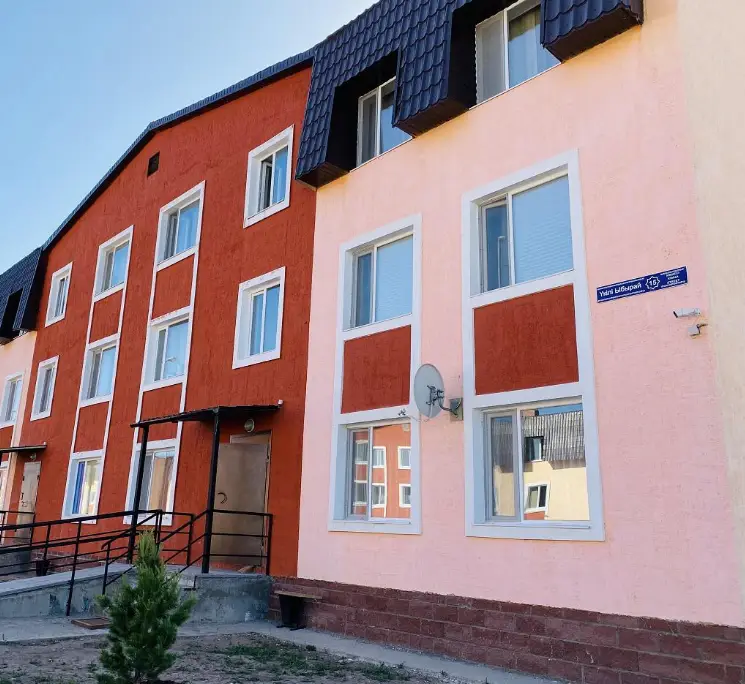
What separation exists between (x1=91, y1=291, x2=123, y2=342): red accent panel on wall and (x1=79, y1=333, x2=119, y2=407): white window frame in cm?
17

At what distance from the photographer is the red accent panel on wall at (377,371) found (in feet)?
33.7

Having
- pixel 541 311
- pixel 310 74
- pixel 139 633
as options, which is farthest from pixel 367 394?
pixel 310 74

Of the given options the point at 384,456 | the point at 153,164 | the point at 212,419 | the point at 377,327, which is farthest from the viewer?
the point at 153,164

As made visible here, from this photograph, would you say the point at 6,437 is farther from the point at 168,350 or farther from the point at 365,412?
the point at 365,412

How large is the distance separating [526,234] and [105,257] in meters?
14.8

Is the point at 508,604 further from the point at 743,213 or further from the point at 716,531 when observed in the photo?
the point at 743,213

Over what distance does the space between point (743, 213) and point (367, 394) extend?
18.6ft

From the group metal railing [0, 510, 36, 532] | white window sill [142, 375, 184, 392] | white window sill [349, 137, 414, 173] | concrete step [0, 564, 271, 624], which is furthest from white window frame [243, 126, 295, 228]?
metal railing [0, 510, 36, 532]

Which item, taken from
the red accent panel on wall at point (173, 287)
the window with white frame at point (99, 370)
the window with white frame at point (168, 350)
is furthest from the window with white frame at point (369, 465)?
the window with white frame at point (99, 370)

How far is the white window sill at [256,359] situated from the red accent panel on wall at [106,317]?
6.15 m

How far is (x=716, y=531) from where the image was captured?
6.57 m

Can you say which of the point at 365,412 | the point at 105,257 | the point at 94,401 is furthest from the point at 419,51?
the point at 105,257

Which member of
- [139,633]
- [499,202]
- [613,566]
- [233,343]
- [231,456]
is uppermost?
[499,202]

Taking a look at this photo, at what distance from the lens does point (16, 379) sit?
79.0ft
